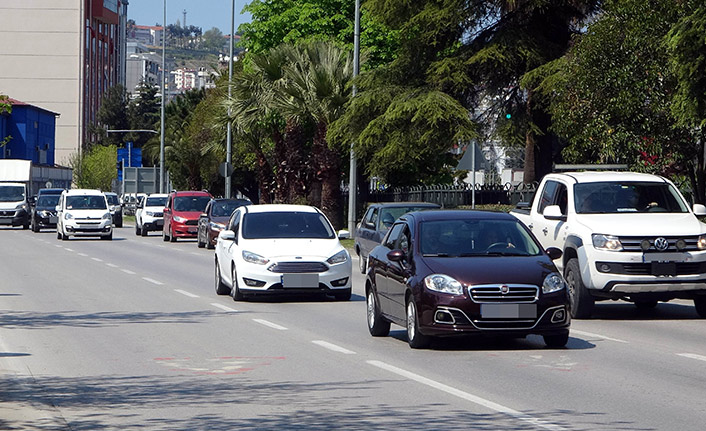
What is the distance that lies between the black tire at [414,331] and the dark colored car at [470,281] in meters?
0.01

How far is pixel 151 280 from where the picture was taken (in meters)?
26.1

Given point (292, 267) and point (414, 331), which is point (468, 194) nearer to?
point (292, 267)

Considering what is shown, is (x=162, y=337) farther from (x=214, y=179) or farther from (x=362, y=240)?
(x=214, y=179)

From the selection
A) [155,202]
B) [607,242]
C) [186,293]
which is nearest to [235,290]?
[186,293]

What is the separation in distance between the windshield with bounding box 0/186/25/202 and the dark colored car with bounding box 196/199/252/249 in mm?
22115

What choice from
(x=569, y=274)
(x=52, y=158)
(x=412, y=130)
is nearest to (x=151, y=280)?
(x=569, y=274)

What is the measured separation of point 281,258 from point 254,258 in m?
0.43

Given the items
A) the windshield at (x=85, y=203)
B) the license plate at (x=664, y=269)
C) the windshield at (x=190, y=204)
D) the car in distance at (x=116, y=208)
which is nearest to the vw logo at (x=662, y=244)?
the license plate at (x=664, y=269)

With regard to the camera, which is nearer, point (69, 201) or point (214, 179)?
point (69, 201)

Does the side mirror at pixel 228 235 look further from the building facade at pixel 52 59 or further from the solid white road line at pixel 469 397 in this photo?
the building facade at pixel 52 59

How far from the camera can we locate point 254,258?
66.3 ft

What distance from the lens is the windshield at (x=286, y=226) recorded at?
2130 cm

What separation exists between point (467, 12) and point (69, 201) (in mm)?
17460

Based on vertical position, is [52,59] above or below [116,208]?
above
